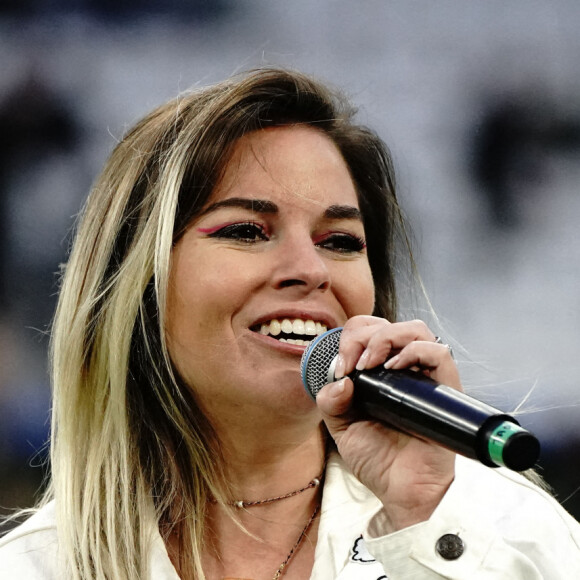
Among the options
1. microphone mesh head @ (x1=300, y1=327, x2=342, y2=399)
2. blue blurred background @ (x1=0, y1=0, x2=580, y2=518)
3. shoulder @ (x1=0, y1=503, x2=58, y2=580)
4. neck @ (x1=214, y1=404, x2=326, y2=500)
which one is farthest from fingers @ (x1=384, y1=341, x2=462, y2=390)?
blue blurred background @ (x1=0, y1=0, x2=580, y2=518)

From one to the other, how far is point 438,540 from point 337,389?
10.7 inches

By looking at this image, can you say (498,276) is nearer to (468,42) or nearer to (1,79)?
(468,42)

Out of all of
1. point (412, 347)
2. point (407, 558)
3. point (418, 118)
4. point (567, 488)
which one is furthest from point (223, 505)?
point (418, 118)

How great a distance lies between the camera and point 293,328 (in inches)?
65.0

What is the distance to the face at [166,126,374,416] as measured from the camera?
165cm

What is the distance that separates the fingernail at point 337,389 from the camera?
1319mm

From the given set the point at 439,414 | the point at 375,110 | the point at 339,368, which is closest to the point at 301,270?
the point at 339,368

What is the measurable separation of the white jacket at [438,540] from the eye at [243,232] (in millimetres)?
504

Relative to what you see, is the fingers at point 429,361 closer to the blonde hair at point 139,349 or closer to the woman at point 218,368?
the woman at point 218,368

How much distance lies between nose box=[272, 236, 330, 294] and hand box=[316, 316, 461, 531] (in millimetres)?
250

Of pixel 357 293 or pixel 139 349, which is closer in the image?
pixel 357 293

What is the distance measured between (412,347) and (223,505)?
718 mm

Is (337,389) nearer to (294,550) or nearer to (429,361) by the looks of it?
(429,361)

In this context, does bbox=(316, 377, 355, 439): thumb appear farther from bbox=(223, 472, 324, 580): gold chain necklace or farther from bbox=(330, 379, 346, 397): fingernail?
bbox=(223, 472, 324, 580): gold chain necklace
